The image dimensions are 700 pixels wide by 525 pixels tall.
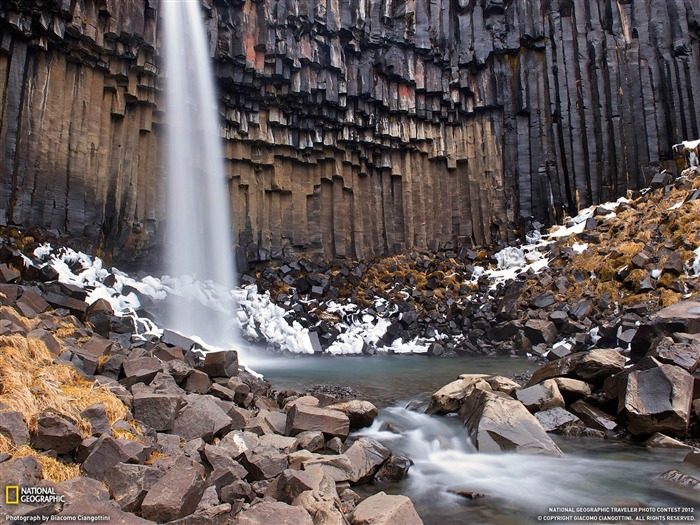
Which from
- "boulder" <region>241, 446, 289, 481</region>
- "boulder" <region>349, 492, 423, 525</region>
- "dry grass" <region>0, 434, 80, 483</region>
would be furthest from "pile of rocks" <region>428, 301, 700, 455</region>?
"dry grass" <region>0, 434, 80, 483</region>

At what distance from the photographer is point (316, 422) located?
6645mm

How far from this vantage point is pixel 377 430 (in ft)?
25.0

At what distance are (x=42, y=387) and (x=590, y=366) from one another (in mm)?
7976

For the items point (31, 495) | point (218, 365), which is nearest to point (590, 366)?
point (218, 365)

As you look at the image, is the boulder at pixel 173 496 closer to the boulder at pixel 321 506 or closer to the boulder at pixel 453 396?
the boulder at pixel 321 506

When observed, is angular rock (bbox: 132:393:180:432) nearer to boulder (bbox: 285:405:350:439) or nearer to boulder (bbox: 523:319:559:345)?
boulder (bbox: 285:405:350:439)

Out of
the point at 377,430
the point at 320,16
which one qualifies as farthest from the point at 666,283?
the point at 320,16

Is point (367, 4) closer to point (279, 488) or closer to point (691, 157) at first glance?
point (691, 157)

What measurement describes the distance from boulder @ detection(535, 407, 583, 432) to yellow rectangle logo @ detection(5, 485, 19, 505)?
670 centimetres

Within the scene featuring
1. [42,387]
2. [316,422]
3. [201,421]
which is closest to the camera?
[42,387]

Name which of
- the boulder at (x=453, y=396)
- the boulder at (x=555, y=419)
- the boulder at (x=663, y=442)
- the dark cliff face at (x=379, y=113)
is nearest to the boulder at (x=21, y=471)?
the boulder at (x=453, y=396)

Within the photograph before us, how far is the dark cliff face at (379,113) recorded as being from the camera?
17.5 metres

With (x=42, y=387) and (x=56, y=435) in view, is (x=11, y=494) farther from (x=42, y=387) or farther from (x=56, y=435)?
(x=42, y=387)

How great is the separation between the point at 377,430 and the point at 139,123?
17.2 metres
